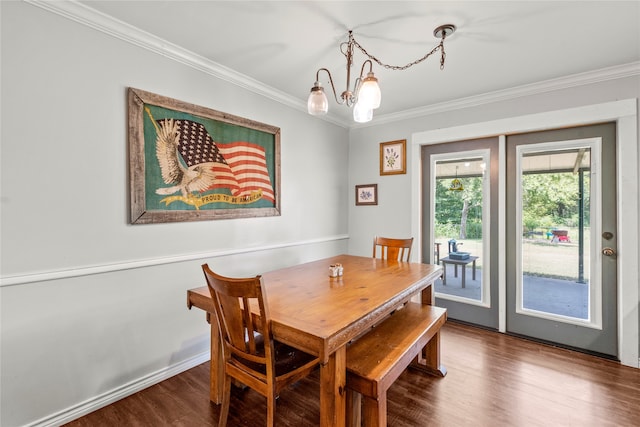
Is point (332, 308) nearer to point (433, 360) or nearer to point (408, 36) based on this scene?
point (433, 360)

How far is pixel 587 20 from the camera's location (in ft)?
5.98

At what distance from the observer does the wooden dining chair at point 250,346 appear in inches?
51.2

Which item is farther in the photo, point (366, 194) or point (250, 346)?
point (366, 194)

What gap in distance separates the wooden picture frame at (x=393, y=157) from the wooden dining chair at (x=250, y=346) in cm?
259

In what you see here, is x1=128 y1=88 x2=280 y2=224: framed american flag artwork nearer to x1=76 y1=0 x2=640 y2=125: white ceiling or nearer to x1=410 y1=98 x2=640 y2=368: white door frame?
x1=76 y1=0 x2=640 y2=125: white ceiling

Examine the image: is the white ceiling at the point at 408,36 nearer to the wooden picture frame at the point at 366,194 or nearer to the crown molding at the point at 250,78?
the crown molding at the point at 250,78

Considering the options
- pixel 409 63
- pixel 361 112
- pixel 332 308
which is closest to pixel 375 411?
pixel 332 308

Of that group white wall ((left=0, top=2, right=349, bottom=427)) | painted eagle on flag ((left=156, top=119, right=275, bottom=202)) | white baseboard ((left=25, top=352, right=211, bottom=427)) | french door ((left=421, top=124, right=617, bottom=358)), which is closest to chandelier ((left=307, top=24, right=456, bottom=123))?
painted eagle on flag ((left=156, top=119, right=275, bottom=202))

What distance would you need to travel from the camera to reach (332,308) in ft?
4.72

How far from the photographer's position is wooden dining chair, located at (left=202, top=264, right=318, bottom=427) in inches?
51.2

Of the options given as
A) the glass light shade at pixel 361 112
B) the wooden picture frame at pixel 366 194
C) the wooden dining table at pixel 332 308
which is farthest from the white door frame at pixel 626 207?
the glass light shade at pixel 361 112

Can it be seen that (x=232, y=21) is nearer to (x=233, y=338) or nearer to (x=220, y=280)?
(x=220, y=280)

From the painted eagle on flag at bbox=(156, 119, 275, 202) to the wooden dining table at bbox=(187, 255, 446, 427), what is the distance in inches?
35.0

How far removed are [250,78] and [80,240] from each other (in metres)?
1.84
